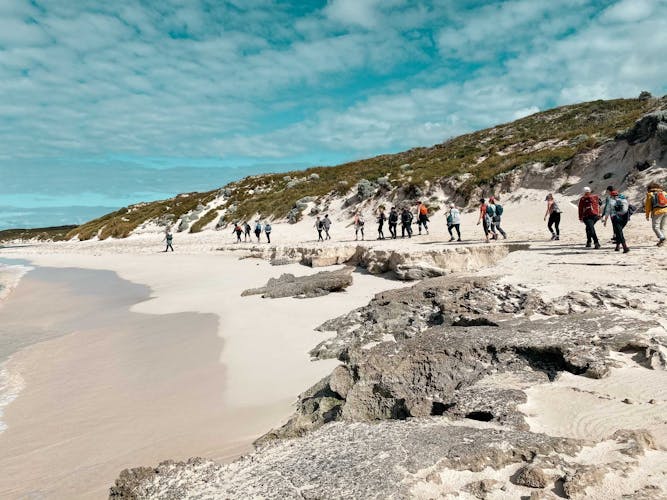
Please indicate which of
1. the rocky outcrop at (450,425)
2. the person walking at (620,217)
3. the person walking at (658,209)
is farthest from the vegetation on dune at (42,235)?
the rocky outcrop at (450,425)

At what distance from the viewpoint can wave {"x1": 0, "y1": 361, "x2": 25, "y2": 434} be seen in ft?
20.4

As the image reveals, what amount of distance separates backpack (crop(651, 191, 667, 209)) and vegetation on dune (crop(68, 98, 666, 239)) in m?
15.3

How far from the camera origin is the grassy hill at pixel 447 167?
92.7 ft

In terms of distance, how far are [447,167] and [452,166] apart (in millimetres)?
362

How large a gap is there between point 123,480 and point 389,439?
214 cm

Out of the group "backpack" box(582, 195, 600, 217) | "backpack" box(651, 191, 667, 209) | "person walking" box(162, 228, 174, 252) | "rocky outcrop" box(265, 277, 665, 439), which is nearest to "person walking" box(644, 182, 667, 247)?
"backpack" box(651, 191, 667, 209)

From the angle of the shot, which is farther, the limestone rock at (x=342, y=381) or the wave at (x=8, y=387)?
the wave at (x=8, y=387)

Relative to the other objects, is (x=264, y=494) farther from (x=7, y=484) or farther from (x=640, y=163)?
(x=640, y=163)

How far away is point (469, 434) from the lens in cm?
338

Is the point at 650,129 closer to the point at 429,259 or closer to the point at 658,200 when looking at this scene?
the point at 658,200

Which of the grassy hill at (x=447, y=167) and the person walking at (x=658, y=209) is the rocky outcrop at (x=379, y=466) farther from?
the grassy hill at (x=447, y=167)

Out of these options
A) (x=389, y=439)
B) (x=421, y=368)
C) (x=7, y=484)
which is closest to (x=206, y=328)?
(x=7, y=484)

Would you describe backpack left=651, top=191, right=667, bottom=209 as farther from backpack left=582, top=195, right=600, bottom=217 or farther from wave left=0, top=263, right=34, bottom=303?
wave left=0, top=263, right=34, bottom=303

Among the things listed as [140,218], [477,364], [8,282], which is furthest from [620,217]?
[140,218]
